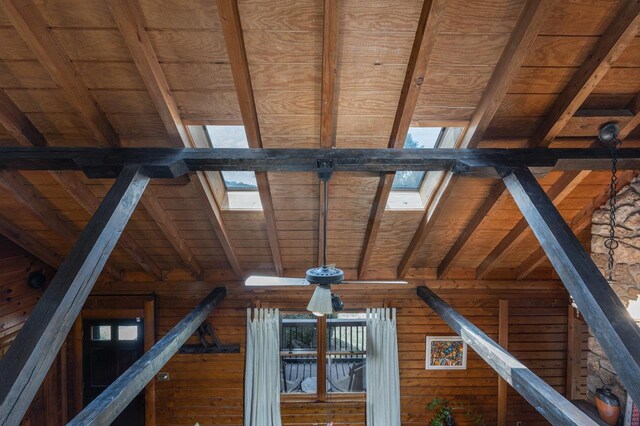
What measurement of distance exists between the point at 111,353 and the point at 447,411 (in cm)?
498

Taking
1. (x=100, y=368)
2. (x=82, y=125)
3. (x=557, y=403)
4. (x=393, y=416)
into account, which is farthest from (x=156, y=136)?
(x=393, y=416)

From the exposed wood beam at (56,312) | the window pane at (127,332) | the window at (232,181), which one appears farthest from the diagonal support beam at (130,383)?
the window pane at (127,332)

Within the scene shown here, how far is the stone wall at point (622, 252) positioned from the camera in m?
3.42

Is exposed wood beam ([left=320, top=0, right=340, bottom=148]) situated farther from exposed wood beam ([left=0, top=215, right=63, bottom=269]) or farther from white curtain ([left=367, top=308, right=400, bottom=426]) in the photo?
exposed wood beam ([left=0, top=215, right=63, bottom=269])

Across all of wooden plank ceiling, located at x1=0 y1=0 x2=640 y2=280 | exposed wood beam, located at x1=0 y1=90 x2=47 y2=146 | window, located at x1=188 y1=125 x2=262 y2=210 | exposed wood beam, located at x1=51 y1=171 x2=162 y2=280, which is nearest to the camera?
wooden plank ceiling, located at x1=0 y1=0 x2=640 y2=280

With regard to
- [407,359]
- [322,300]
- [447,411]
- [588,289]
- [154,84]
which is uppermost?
[154,84]

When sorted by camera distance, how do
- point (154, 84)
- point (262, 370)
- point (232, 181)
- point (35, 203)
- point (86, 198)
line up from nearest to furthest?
1. point (154, 84)
2. point (86, 198)
3. point (35, 203)
4. point (232, 181)
5. point (262, 370)

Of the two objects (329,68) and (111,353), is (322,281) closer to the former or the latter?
(329,68)

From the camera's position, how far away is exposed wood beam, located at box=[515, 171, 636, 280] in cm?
347

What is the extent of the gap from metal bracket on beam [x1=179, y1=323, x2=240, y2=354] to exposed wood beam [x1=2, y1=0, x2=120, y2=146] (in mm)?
3458

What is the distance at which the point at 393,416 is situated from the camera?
210 inches

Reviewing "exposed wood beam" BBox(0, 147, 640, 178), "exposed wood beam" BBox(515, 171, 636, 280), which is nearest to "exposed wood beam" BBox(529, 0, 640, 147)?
"exposed wood beam" BBox(0, 147, 640, 178)

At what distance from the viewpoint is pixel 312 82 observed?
2.43m

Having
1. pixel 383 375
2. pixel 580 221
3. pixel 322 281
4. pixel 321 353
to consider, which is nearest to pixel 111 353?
pixel 321 353
